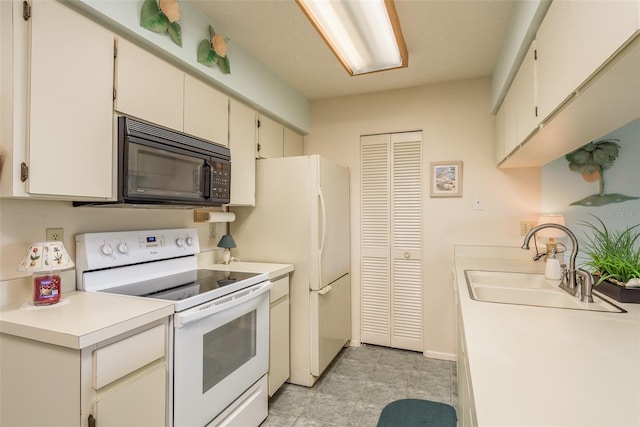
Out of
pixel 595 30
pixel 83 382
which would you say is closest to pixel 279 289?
pixel 83 382

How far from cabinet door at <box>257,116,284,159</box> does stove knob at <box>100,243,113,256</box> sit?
124 centimetres

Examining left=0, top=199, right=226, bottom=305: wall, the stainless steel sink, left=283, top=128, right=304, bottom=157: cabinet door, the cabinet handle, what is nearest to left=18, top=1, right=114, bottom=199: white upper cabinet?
left=0, top=199, right=226, bottom=305: wall

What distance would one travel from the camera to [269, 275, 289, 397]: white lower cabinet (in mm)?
2168

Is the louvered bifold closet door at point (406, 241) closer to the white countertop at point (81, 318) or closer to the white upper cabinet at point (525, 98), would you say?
the white upper cabinet at point (525, 98)

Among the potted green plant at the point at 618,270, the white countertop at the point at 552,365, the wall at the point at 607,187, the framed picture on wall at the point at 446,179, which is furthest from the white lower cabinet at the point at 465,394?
the framed picture on wall at the point at 446,179

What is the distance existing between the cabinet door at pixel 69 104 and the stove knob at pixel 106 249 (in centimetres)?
33

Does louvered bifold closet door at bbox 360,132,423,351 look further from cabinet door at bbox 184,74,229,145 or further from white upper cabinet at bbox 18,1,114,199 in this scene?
white upper cabinet at bbox 18,1,114,199

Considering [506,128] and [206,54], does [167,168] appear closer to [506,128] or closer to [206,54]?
[206,54]

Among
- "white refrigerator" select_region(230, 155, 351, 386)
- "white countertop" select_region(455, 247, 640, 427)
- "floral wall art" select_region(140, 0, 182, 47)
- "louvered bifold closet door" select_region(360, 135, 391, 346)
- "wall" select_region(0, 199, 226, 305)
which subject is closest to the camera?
"white countertop" select_region(455, 247, 640, 427)

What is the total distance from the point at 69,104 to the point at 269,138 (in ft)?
4.99

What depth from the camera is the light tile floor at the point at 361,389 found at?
2045 mm

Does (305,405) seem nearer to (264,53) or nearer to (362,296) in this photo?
(362,296)

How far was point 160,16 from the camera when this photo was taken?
1.59 metres

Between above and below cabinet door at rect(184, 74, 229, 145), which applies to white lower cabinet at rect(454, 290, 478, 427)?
below
